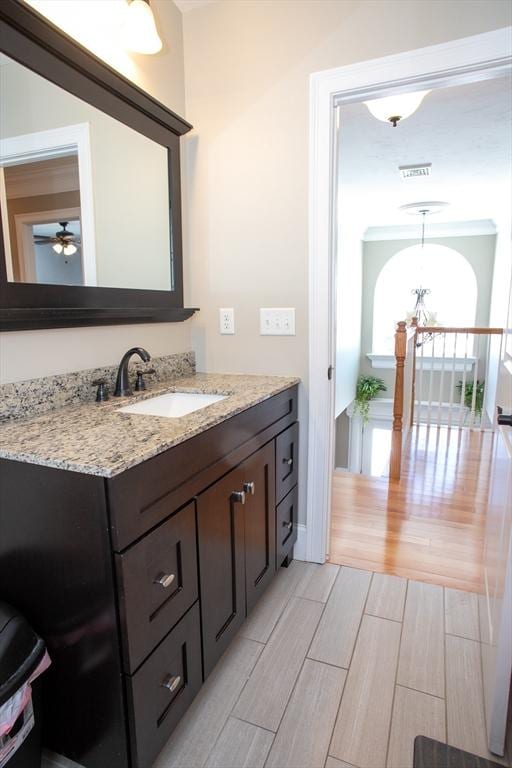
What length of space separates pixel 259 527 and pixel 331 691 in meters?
0.54

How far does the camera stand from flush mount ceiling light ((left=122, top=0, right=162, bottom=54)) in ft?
4.77

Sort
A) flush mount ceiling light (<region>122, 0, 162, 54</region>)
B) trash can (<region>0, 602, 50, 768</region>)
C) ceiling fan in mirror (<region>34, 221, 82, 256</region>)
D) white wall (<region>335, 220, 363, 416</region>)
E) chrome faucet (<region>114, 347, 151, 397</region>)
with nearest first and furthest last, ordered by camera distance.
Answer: trash can (<region>0, 602, 50, 768</region>)
ceiling fan in mirror (<region>34, 221, 82, 256</region>)
flush mount ceiling light (<region>122, 0, 162, 54</region>)
chrome faucet (<region>114, 347, 151, 397</region>)
white wall (<region>335, 220, 363, 416</region>)

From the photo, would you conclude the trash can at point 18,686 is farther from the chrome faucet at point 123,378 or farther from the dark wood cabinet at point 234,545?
the chrome faucet at point 123,378

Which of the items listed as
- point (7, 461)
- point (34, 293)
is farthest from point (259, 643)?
point (34, 293)

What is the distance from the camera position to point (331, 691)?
54.6 inches

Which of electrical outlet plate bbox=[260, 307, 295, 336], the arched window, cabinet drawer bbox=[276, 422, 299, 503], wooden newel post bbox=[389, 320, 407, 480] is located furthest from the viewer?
the arched window

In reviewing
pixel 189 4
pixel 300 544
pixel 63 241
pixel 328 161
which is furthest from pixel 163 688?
pixel 189 4

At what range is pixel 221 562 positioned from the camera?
4.33 ft

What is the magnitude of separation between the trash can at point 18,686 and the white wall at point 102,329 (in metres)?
0.63

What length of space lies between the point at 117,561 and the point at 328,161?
1.64 m

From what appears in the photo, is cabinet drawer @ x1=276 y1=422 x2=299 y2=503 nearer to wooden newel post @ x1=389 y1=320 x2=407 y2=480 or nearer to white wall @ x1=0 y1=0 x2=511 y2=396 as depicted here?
white wall @ x1=0 y1=0 x2=511 y2=396

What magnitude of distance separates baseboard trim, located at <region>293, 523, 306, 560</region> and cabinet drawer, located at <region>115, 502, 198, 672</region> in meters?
0.97

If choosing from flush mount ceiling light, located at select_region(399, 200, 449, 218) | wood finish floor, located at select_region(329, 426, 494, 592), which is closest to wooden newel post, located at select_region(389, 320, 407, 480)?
wood finish floor, located at select_region(329, 426, 494, 592)

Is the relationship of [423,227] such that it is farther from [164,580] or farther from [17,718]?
[17,718]
